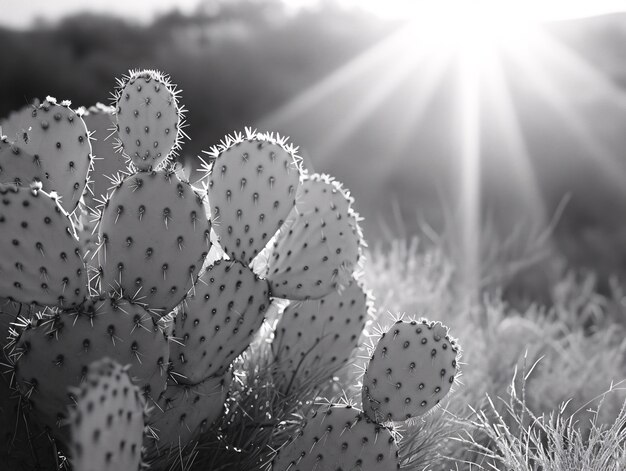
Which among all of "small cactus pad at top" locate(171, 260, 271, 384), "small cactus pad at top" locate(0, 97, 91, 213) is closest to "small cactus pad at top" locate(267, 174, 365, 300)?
"small cactus pad at top" locate(171, 260, 271, 384)

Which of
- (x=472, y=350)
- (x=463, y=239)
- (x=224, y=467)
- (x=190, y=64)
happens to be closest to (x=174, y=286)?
(x=224, y=467)

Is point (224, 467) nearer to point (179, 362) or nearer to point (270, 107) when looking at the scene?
point (179, 362)

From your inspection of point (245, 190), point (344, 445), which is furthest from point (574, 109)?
point (344, 445)

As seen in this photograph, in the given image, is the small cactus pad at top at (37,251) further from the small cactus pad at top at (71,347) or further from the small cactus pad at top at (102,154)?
the small cactus pad at top at (102,154)

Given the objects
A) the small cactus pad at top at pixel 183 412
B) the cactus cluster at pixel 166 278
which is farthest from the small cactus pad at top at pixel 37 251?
the small cactus pad at top at pixel 183 412

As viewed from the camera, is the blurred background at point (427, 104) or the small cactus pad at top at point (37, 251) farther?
the blurred background at point (427, 104)

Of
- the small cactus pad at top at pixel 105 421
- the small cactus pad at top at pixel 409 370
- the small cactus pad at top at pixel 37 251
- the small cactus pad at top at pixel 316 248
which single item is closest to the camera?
the small cactus pad at top at pixel 105 421
